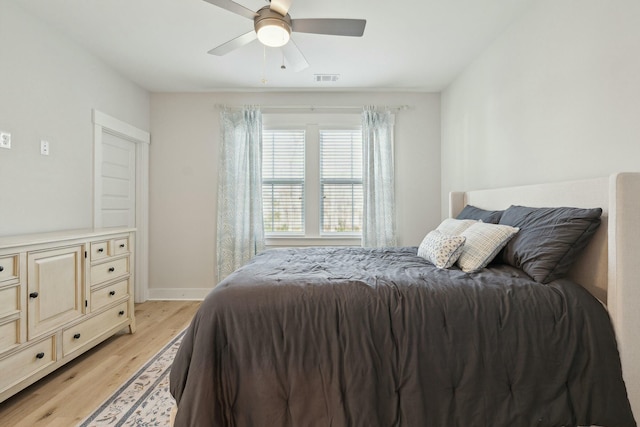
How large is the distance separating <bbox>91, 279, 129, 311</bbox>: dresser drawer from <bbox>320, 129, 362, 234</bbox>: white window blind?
7.15 ft

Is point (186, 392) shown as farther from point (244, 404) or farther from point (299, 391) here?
point (299, 391)

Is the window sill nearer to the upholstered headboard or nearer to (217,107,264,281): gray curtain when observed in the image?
(217,107,264,281): gray curtain

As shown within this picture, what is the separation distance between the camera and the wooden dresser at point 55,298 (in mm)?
1734

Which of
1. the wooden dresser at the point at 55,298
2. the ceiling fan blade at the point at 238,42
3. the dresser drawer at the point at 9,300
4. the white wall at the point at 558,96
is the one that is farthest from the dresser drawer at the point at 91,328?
the white wall at the point at 558,96

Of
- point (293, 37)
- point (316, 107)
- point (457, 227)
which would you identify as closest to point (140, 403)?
point (457, 227)

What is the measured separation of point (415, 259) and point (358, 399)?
3.49 feet

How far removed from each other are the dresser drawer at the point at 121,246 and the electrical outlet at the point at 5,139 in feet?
3.12

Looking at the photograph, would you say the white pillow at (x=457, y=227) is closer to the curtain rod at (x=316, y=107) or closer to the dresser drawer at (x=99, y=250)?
the curtain rod at (x=316, y=107)

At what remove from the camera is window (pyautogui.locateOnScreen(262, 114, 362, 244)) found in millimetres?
3842

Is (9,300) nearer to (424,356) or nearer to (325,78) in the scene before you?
(424,356)

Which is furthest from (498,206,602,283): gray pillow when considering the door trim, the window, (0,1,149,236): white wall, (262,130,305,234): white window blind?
the door trim

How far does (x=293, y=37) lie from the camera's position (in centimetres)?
262

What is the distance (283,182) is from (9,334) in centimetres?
273

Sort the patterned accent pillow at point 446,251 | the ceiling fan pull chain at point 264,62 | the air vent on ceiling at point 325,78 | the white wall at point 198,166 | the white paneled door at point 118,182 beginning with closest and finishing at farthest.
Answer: the patterned accent pillow at point 446,251, the ceiling fan pull chain at point 264,62, the white paneled door at point 118,182, the air vent on ceiling at point 325,78, the white wall at point 198,166
